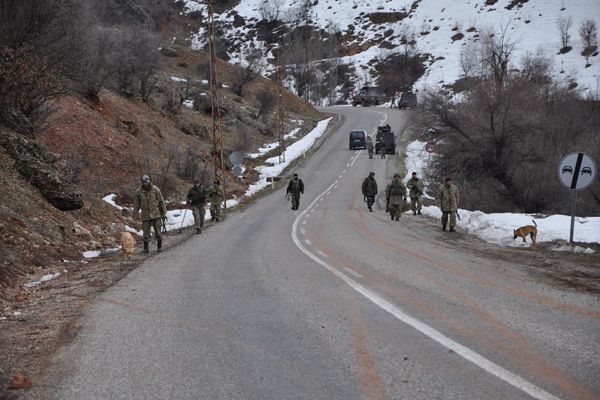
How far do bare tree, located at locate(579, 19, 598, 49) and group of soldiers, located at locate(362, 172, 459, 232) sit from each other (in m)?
83.5

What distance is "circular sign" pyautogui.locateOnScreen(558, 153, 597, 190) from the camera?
11211 mm

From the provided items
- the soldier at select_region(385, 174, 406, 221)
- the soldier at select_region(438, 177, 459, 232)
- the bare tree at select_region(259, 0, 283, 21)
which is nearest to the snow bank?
the soldier at select_region(438, 177, 459, 232)

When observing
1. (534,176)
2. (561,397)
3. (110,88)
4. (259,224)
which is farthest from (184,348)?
(110,88)

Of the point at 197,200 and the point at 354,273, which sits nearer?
the point at 354,273

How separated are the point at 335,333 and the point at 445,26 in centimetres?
12890

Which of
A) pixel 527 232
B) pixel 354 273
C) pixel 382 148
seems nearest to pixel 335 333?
pixel 354 273

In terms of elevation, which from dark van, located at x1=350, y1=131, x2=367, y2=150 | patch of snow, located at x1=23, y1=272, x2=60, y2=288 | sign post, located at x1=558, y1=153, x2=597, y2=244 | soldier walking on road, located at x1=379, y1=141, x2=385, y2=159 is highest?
dark van, located at x1=350, y1=131, x2=367, y2=150

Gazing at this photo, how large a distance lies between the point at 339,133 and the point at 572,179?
54.7 m

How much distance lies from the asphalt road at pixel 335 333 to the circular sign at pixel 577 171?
2191 millimetres

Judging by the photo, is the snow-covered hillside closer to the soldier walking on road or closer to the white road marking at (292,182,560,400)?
the soldier walking on road

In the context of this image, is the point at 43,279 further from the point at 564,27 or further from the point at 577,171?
the point at 564,27

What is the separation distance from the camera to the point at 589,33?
93562mm

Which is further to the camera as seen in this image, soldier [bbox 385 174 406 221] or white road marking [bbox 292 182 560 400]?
soldier [bbox 385 174 406 221]

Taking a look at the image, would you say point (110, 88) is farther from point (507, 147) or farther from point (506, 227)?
point (506, 227)
